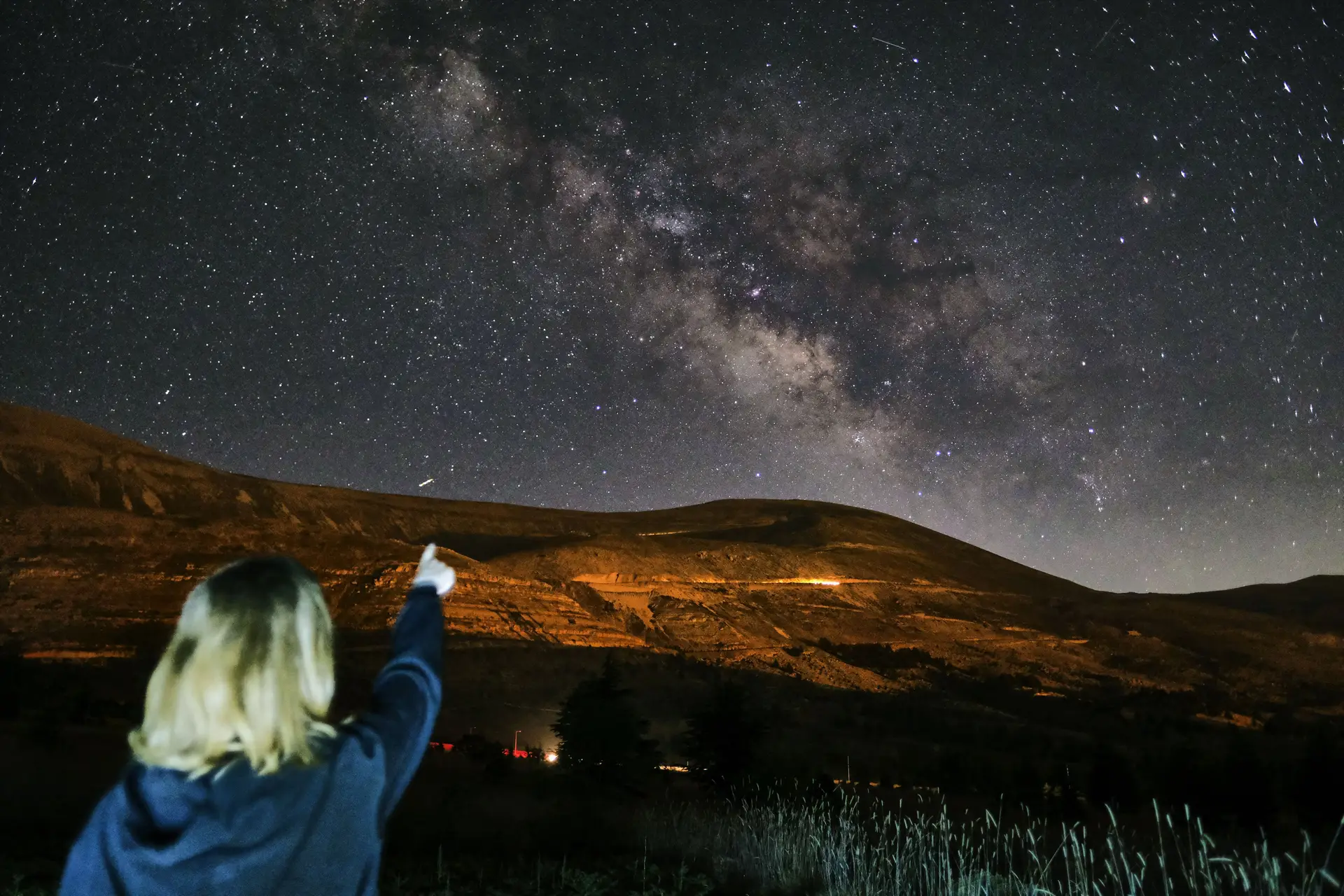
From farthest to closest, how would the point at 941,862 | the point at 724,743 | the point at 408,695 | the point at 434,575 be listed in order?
the point at 724,743
the point at 941,862
the point at 434,575
the point at 408,695

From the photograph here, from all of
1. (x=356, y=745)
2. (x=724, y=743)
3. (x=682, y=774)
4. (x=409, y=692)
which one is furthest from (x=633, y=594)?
(x=356, y=745)

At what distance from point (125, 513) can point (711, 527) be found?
46813 mm

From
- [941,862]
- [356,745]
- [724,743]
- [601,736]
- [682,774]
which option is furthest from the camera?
[682,774]

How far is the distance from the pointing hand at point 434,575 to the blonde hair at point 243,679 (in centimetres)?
42

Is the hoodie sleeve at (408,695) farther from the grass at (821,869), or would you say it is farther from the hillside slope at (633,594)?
the hillside slope at (633,594)

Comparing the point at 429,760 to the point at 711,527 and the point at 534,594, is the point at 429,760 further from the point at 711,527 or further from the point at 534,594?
the point at 711,527

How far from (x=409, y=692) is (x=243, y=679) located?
374 mm

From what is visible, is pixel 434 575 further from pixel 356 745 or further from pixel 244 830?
pixel 244 830

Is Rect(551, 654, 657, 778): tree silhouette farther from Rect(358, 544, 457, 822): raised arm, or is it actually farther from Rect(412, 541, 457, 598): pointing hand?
Rect(358, 544, 457, 822): raised arm

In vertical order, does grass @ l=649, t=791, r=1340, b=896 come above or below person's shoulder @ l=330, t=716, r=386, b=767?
below

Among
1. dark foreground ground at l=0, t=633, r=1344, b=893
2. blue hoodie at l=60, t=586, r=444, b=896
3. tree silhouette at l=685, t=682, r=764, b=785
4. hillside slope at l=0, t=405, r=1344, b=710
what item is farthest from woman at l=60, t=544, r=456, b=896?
hillside slope at l=0, t=405, r=1344, b=710

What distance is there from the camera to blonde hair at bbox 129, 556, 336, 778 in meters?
1.78

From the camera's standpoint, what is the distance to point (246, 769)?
1.76m

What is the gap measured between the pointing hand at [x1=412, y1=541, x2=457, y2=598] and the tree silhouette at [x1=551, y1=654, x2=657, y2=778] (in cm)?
1457
